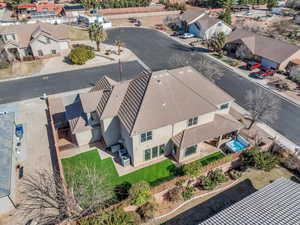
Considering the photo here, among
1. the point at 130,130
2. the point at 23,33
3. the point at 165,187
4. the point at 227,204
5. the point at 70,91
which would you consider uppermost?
the point at 23,33

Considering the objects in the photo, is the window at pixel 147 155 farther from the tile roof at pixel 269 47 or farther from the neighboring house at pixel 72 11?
the neighboring house at pixel 72 11

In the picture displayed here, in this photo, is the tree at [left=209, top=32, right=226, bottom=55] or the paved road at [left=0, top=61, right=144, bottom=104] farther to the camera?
the tree at [left=209, top=32, right=226, bottom=55]

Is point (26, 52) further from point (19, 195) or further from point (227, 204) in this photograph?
point (227, 204)

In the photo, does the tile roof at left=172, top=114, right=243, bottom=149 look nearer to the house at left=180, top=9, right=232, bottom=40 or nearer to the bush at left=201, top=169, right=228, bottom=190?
the bush at left=201, top=169, right=228, bottom=190

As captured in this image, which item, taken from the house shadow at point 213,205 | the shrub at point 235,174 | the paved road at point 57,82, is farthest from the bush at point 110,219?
the paved road at point 57,82

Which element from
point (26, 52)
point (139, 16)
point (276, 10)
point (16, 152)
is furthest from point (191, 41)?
point (276, 10)

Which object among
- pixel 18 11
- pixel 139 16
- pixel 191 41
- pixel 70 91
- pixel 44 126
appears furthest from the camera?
pixel 139 16

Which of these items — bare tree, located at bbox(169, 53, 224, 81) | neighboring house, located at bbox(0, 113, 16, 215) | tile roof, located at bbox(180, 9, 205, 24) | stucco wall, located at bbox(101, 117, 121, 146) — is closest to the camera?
neighboring house, located at bbox(0, 113, 16, 215)

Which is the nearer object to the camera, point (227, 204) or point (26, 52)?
point (227, 204)

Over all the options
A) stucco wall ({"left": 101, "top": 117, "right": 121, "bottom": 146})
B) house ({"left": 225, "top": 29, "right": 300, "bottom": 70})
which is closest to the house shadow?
stucco wall ({"left": 101, "top": 117, "right": 121, "bottom": 146})
